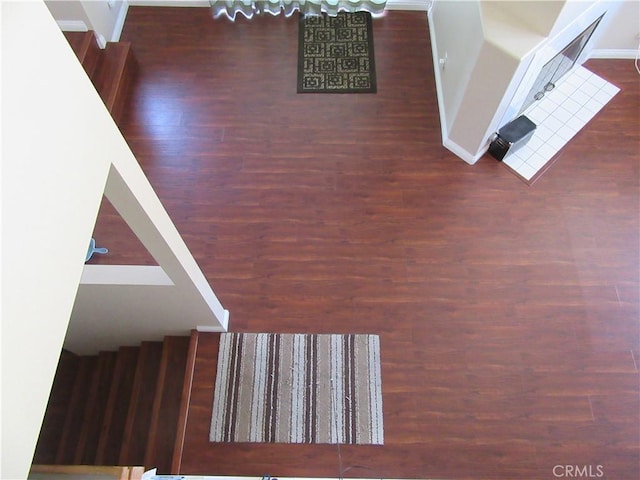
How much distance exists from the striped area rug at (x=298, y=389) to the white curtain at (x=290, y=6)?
2984 mm

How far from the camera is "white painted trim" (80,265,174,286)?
2420 millimetres

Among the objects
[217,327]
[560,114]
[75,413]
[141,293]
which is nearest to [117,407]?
[75,413]

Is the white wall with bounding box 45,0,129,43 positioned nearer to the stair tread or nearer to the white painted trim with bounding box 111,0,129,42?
the white painted trim with bounding box 111,0,129,42

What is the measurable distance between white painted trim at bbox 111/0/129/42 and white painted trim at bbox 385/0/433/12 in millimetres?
2378

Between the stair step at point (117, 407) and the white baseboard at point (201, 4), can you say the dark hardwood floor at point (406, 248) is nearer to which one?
the white baseboard at point (201, 4)

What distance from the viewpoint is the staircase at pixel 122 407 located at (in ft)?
9.61

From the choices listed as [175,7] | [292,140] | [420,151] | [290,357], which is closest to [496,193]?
[420,151]

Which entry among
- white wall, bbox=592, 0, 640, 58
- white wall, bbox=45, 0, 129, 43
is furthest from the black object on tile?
white wall, bbox=45, 0, 129, 43

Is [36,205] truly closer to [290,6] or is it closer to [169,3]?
[290,6]

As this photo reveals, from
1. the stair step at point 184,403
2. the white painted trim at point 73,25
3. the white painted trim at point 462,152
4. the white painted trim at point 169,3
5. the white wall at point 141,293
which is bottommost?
the stair step at point 184,403

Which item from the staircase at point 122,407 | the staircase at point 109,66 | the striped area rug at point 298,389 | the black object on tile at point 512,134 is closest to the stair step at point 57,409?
the staircase at point 122,407

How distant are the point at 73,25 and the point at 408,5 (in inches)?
113

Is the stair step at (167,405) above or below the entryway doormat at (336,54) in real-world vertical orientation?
below

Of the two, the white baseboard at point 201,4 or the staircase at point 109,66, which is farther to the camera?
the white baseboard at point 201,4
